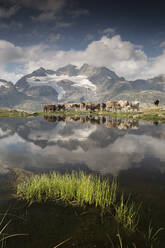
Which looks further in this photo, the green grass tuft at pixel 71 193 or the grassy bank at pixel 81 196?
the green grass tuft at pixel 71 193

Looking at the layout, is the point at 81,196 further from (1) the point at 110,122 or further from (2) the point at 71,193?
(1) the point at 110,122

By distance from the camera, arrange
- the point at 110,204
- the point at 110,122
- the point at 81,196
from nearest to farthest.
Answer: the point at 110,204 → the point at 81,196 → the point at 110,122

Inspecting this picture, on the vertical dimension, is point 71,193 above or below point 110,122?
below

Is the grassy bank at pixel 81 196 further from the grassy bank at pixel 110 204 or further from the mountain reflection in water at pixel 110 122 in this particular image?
the mountain reflection in water at pixel 110 122

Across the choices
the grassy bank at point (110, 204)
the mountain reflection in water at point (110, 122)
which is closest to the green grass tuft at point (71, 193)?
the grassy bank at point (110, 204)

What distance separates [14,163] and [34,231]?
1378 centimetres

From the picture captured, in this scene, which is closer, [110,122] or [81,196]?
[81,196]

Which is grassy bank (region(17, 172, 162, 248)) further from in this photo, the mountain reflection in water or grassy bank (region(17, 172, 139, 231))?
the mountain reflection in water

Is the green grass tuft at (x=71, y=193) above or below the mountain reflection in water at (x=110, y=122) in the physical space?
below

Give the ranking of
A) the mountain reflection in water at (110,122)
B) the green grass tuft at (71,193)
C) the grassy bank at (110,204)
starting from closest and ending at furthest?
the grassy bank at (110,204), the green grass tuft at (71,193), the mountain reflection in water at (110,122)

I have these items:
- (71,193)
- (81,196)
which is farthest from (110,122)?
(81,196)

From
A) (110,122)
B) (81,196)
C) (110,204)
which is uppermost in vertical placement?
(110,122)

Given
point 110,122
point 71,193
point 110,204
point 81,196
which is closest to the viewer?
point 110,204

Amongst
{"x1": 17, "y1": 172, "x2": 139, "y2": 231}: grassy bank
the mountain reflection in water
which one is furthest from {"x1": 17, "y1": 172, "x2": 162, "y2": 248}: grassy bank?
the mountain reflection in water
